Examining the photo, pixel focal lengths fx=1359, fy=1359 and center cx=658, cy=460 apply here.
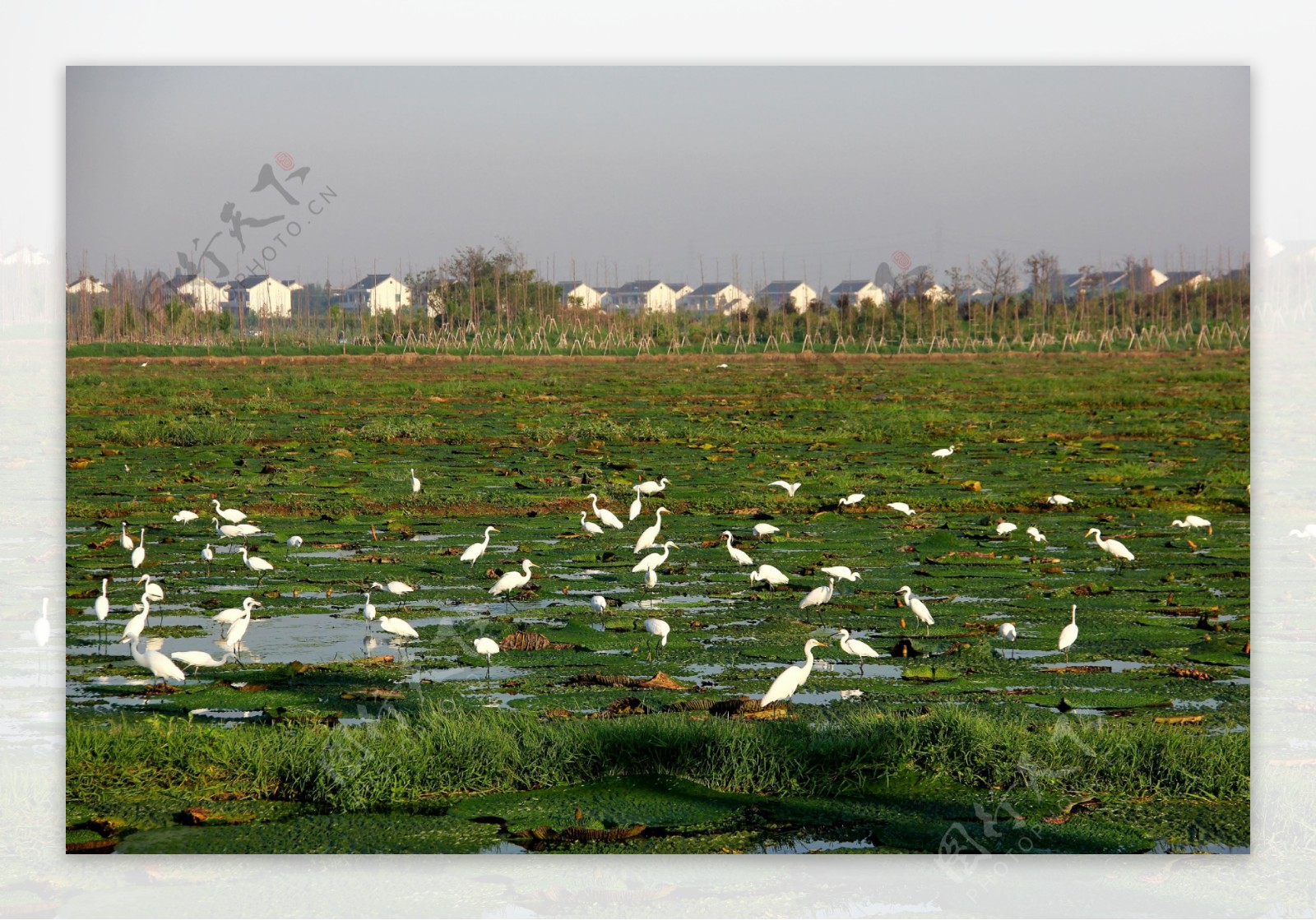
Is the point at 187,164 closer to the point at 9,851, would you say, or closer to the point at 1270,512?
the point at 9,851

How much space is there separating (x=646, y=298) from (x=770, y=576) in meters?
1.63

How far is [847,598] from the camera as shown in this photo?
651 centimetres

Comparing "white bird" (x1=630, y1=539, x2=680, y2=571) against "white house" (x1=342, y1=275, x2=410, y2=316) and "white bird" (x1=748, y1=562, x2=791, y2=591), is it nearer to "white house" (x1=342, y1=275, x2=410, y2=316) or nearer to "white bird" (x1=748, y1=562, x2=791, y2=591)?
"white bird" (x1=748, y1=562, x2=791, y2=591)

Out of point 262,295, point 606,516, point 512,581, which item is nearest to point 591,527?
point 606,516

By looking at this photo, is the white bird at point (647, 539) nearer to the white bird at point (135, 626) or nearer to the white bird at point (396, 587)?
the white bird at point (396, 587)

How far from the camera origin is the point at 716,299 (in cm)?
707

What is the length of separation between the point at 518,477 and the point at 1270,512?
4.52 meters

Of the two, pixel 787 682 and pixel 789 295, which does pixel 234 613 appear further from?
pixel 789 295

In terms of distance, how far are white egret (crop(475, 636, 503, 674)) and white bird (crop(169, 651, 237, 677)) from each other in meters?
1.03

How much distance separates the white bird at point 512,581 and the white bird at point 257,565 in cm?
114

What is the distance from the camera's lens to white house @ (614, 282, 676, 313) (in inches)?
274

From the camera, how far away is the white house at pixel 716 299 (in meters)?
6.94

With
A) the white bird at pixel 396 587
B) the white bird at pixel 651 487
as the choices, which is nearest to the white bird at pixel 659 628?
the white bird at pixel 396 587

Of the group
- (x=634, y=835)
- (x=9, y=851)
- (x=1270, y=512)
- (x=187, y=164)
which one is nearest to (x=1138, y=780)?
(x=1270, y=512)
